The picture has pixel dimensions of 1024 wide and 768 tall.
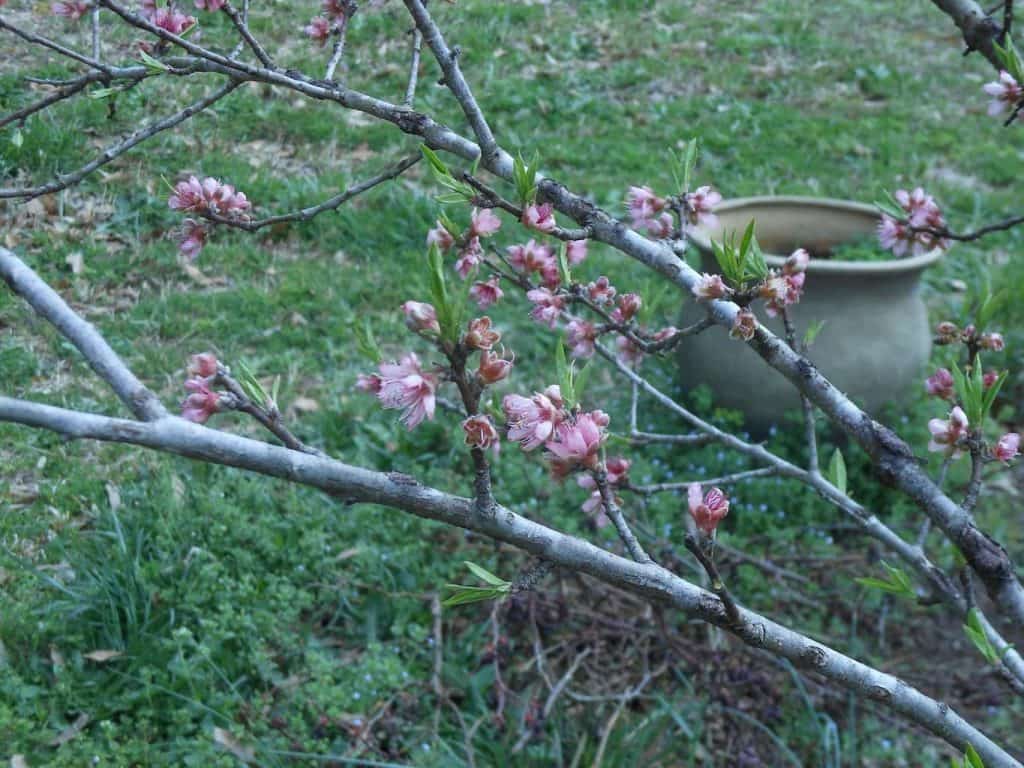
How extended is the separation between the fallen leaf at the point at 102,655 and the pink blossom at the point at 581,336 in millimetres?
1500

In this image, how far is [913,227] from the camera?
7.20ft

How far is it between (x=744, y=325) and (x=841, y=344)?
8.38ft

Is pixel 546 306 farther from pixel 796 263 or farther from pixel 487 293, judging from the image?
pixel 796 263

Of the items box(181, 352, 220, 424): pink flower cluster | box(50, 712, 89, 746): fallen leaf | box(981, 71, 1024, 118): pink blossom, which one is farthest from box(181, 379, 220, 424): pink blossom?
box(50, 712, 89, 746): fallen leaf

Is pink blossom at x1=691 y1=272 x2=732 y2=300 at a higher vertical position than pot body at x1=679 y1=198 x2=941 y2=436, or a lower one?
higher

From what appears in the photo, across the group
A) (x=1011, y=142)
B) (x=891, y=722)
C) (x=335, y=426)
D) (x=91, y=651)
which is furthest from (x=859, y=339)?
(x=1011, y=142)

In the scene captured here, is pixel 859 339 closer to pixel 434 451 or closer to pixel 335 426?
pixel 434 451

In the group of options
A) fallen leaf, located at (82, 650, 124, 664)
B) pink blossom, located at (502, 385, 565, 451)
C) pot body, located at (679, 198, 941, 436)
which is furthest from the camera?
pot body, located at (679, 198, 941, 436)

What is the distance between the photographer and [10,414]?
0.88m

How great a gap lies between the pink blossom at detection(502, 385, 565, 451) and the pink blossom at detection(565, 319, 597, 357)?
774 millimetres

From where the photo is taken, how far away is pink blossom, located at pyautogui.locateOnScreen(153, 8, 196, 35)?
6.09 feet

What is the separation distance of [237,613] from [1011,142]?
19.7ft

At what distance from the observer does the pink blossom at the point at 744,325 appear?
140 cm

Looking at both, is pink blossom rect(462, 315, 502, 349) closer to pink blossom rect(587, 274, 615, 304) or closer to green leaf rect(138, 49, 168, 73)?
green leaf rect(138, 49, 168, 73)
